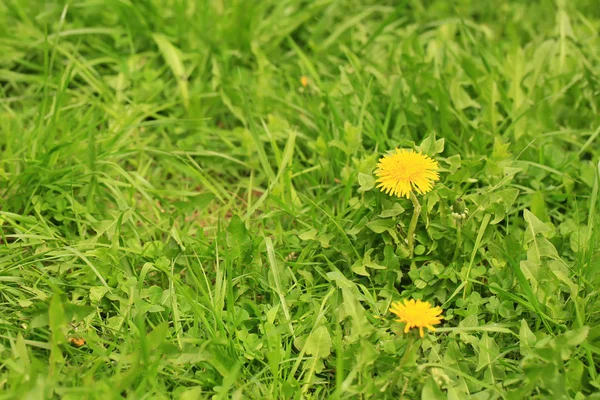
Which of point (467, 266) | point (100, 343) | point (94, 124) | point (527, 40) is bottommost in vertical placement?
point (100, 343)

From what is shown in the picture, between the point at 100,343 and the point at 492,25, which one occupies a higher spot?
the point at 492,25

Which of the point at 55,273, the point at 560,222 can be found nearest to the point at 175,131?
the point at 55,273

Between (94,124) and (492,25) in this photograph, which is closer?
(94,124)

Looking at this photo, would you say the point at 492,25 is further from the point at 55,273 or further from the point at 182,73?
the point at 55,273

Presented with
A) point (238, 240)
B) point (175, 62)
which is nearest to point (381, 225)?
point (238, 240)

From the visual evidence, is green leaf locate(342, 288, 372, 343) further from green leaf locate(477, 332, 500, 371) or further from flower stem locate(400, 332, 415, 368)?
green leaf locate(477, 332, 500, 371)

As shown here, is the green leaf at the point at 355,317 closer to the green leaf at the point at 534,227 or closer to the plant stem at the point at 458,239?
the plant stem at the point at 458,239

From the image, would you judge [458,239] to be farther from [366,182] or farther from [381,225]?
[366,182]
